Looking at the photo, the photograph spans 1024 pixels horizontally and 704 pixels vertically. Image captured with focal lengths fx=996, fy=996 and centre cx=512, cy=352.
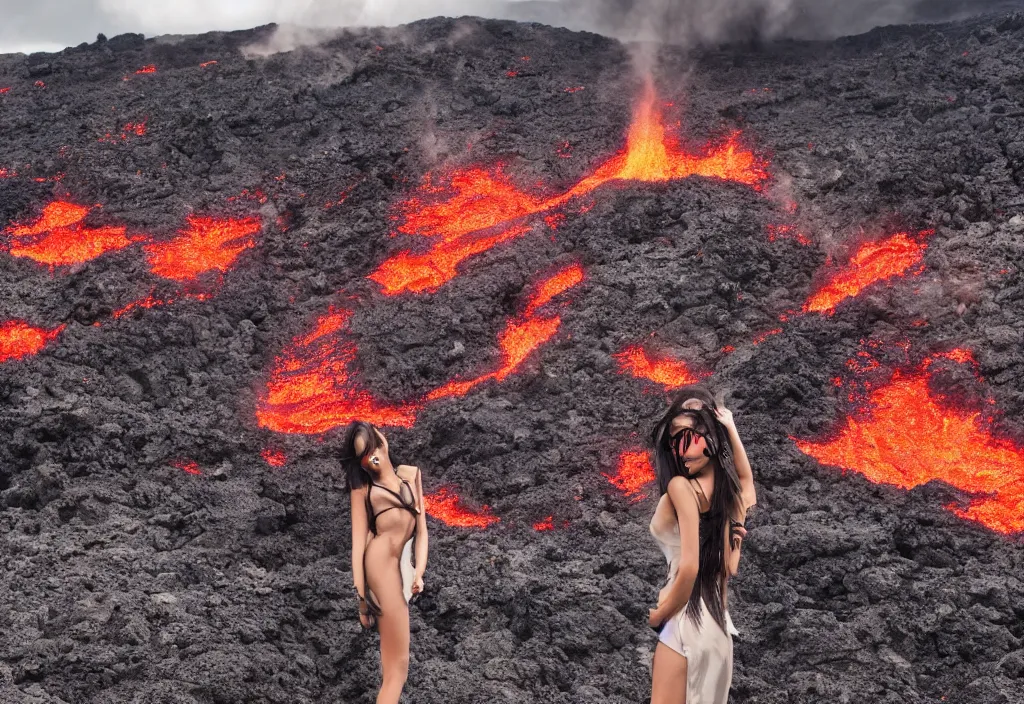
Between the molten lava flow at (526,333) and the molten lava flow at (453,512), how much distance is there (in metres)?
1.47

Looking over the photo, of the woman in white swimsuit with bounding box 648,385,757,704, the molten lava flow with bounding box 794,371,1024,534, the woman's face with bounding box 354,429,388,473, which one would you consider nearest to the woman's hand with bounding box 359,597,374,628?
the woman's face with bounding box 354,429,388,473

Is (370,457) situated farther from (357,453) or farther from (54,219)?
(54,219)

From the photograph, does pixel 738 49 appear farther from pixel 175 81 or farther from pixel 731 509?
pixel 731 509

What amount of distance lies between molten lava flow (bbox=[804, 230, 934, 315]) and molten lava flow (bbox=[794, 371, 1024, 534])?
1.54m

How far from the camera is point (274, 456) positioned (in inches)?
389

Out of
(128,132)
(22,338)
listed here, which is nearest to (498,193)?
(128,132)

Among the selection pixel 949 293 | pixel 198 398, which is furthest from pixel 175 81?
pixel 949 293

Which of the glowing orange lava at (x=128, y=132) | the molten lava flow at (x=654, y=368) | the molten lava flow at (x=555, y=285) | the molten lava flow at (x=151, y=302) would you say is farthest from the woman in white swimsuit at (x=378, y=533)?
the glowing orange lava at (x=128, y=132)

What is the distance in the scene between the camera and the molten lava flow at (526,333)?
10.7m

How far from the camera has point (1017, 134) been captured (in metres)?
12.5

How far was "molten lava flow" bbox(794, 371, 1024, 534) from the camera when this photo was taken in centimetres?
862

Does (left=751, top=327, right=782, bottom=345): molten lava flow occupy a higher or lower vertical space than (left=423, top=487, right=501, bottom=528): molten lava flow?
higher

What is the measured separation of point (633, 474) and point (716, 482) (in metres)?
4.56

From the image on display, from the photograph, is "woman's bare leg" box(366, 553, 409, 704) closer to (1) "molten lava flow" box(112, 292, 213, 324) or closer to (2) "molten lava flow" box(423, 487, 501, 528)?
(2) "molten lava flow" box(423, 487, 501, 528)
